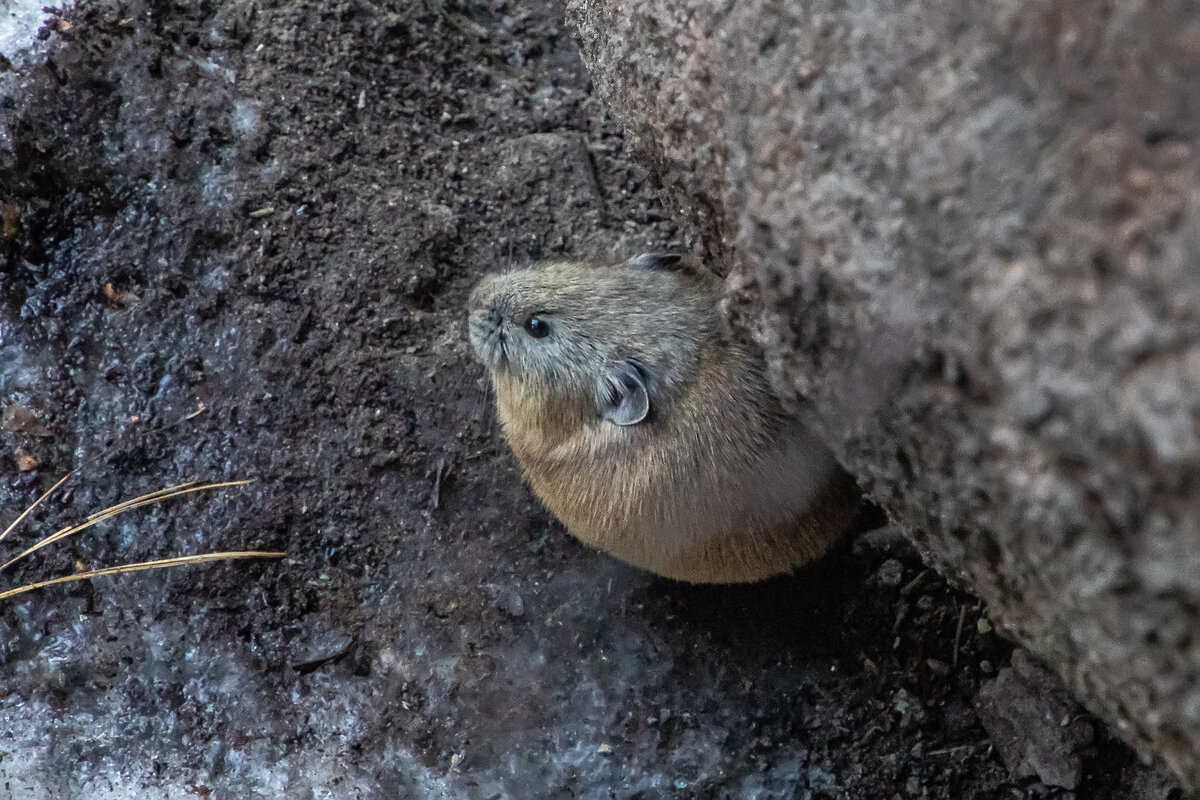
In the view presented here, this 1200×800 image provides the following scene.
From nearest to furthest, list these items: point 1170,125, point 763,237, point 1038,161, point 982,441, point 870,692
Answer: point 1170,125 → point 1038,161 → point 982,441 → point 763,237 → point 870,692

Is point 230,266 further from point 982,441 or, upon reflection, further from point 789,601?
point 982,441

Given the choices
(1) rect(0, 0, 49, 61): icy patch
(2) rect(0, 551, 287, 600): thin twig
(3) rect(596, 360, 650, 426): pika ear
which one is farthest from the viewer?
(1) rect(0, 0, 49, 61): icy patch

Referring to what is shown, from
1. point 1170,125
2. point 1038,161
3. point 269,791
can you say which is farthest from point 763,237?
point 269,791

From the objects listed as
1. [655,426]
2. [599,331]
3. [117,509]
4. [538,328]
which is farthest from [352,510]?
[655,426]

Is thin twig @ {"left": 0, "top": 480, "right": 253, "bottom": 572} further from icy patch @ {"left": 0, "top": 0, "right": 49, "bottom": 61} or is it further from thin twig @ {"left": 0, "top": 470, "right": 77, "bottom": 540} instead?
icy patch @ {"left": 0, "top": 0, "right": 49, "bottom": 61}

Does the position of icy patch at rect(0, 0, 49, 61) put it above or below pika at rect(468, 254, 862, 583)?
above

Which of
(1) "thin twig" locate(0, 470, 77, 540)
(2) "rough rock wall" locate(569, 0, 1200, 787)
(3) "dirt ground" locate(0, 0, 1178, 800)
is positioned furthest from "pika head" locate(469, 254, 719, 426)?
(1) "thin twig" locate(0, 470, 77, 540)

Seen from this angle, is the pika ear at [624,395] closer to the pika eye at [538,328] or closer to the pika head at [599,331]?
the pika head at [599,331]
